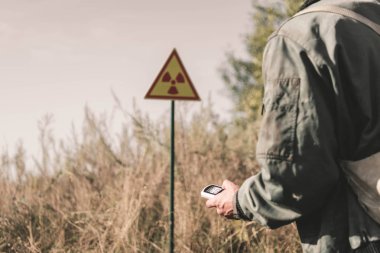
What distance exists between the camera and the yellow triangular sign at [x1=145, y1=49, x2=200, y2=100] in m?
6.46

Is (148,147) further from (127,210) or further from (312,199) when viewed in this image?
(312,199)

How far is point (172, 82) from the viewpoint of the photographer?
652 cm

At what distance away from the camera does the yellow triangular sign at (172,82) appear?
646 centimetres

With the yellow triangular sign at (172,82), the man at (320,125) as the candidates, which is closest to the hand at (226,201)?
the man at (320,125)

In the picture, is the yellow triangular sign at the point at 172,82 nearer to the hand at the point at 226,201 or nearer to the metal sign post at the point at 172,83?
the metal sign post at the point at 172,83

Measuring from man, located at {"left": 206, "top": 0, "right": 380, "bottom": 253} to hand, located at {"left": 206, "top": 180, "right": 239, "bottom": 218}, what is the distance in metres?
0.22

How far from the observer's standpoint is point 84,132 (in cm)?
Answer: 807

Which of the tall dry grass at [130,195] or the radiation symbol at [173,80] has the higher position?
the radiation symbol at [173,80]

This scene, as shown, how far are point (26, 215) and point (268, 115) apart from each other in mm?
4887

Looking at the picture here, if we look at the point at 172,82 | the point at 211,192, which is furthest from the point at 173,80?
the point at 211,192

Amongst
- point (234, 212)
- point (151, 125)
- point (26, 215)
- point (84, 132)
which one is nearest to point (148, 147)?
point (151, 125)

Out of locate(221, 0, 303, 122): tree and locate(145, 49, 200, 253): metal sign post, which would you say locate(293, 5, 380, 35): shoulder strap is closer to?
locate(145, 49, 200, 253): metal sign post

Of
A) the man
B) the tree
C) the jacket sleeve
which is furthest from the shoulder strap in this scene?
the tree

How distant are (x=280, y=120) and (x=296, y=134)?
0.07 metres
